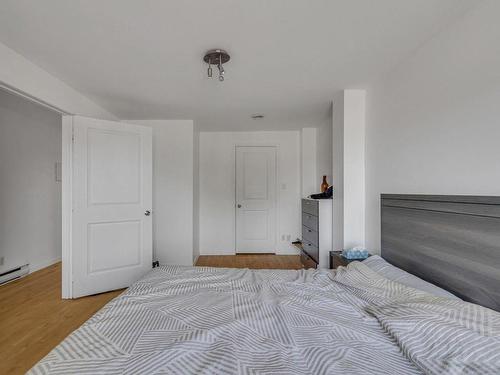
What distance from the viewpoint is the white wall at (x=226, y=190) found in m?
4.60

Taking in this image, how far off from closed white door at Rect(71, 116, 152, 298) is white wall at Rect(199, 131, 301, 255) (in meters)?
1.46

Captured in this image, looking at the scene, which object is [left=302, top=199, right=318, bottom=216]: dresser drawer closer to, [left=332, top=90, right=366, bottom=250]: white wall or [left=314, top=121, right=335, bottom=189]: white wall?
[left=332, top=90, right=366, bottom=250]: white wall

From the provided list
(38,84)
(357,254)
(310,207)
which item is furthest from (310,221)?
(38,84)

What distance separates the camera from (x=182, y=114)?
354 centimetres

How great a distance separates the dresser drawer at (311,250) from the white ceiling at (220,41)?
1.77 meters

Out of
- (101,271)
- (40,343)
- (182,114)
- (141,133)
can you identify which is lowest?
(40,343)

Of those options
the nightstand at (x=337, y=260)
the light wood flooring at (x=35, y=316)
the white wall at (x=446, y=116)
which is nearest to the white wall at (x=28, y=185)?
the light wood flooring at (x=35, y=316)

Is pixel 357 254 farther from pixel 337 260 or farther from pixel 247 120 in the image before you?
pixel 247 120

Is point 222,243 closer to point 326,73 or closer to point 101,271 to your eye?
point 101,271

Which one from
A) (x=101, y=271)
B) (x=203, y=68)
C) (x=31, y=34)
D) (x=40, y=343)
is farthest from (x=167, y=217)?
(x=31, y=34)

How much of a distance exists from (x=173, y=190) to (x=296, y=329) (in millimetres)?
3082

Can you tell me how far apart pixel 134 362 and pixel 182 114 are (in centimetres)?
314

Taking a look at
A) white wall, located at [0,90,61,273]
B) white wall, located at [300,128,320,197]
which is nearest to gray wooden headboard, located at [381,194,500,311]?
white wall, located at [300,128,320,197]

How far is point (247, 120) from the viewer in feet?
12.7
